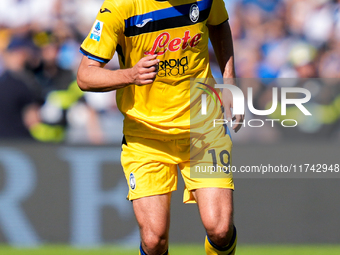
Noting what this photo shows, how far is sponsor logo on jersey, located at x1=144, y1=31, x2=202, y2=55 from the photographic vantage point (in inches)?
138

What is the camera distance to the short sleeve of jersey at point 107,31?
3369mm

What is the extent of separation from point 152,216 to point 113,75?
3.30 feet

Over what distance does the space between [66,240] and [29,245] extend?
1.37 feet

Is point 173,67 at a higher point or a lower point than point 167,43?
lower

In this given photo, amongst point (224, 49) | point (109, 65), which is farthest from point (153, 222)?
point (109, 65)

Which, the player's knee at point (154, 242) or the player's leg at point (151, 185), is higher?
the player's leg at point (151, 185)

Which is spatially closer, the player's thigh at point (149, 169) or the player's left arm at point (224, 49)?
the player's thigh at point (149, 169)

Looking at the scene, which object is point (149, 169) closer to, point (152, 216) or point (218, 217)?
point (152, 216)

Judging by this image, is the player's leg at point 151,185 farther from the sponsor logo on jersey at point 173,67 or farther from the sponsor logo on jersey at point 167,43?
the sponsor logo on jersey at point 167,43

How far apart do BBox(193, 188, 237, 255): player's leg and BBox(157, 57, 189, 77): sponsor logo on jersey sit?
0.83m

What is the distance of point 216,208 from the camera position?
3.49 m

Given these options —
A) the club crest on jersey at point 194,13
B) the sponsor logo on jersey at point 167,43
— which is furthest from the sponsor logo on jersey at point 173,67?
the club crest on jersey at point 194,13

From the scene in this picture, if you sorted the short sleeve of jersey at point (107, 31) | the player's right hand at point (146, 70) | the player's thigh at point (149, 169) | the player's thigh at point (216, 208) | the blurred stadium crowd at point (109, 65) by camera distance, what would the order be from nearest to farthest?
the player's right hand at point (146, 70) → the short sleeve of jersey at point (107, 31) → the player's thigh at point (216, 208) → the player's thigh at point (149, 169) → the blurred stadium crowd at point (109, 65)

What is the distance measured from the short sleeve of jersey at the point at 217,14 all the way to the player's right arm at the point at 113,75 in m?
0.78
